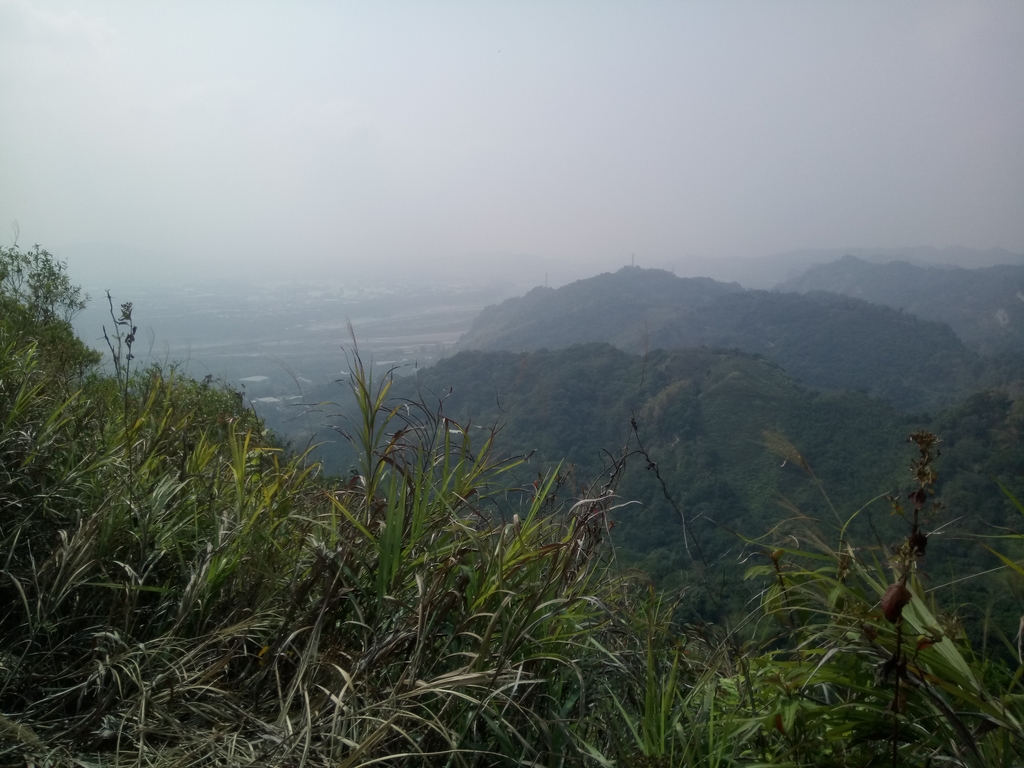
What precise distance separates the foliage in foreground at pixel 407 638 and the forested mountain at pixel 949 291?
50.7m

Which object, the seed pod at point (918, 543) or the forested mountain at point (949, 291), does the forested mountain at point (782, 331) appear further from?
the seed pod at point (918, 543)

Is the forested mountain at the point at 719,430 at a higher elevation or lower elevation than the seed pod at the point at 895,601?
lower

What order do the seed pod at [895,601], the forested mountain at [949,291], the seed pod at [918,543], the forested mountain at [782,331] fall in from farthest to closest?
the forested mountain at [949,291]
the forested mountain at [782,331]
the seed pod at [918,543]
the seed pod at [895,601]

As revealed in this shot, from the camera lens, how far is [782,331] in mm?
56906

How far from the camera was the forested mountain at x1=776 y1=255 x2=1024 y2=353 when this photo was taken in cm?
5346

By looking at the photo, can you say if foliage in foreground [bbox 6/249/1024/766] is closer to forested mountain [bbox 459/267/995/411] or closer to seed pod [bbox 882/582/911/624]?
seed pod [bbox 882/582/911/624]

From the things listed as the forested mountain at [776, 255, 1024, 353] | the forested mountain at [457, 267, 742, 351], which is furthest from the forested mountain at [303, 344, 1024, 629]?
the forested mountain at [776, 255, 1024, 353]

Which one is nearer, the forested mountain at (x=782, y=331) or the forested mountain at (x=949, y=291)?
the forested mountain at (x=782, y=331)

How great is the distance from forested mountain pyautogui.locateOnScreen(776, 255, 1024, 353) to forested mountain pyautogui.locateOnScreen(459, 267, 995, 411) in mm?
4881

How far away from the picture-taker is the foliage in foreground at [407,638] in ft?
4.77

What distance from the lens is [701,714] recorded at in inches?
62.3

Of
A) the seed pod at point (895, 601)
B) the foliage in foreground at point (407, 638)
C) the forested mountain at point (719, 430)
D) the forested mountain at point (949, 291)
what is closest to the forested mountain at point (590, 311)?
the forested mountain at point (719, 430)

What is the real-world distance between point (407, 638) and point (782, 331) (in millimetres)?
60857

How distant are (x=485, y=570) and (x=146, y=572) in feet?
3.74
